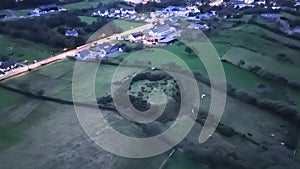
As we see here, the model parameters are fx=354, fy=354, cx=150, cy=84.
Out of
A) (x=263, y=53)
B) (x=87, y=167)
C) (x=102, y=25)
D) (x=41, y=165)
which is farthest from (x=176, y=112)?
(x=102, y=25)

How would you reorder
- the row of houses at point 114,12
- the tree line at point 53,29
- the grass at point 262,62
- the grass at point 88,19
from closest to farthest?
the grass at point 262,62, the tree line at point 53,29, the grass at point 88,19, the row of houses at point 114,12

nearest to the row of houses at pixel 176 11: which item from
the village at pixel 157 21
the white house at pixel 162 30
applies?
the village at pixel 157 21

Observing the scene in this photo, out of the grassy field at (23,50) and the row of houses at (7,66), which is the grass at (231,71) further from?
the row of houses at (7,66)

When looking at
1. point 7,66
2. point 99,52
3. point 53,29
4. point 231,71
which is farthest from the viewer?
point 53,29

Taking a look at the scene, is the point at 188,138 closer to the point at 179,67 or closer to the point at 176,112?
the point at 176,112

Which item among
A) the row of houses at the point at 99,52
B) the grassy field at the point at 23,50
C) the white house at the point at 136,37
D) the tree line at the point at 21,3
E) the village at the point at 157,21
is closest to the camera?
the row of houses at the point at 99,52

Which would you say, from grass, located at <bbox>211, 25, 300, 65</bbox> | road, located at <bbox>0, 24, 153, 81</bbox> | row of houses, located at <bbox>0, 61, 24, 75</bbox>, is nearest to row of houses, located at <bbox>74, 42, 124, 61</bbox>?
road, located at <bbox>0, 24, 153, 81</bbox>

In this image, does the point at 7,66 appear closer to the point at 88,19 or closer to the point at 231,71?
the point at 231,71

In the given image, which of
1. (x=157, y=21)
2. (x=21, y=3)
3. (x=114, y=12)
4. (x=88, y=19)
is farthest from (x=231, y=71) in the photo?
(x=21, y=3)

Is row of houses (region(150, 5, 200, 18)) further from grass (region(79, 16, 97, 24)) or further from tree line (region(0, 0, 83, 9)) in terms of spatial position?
tree line (region(0, 0, 83, 9))
